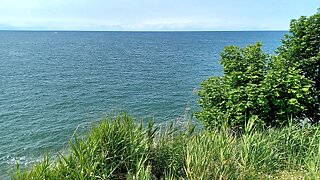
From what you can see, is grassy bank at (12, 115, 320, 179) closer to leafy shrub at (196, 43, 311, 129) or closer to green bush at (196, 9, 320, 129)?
leafy shrub at (196, 43, 311, 129)

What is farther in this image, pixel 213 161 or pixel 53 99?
pixel 53 99

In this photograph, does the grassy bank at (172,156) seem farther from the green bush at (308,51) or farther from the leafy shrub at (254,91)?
the green bush at (308,51)

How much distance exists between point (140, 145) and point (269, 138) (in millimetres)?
2864

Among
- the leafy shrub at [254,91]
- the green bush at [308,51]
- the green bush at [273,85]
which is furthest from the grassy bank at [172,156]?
the green bush at [308,51]

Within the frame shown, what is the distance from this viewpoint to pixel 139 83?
95.2ft

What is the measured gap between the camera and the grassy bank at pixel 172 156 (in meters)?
4.46

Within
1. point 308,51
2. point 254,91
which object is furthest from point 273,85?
point 308,51

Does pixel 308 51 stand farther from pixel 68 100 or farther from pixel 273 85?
pixel 68 100

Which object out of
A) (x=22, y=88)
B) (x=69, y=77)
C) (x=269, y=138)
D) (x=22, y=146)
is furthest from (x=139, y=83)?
(x=269, y=138)

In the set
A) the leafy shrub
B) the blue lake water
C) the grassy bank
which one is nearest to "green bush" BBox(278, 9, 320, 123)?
the leafy shrub

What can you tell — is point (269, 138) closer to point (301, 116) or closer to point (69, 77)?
point (301, 116)

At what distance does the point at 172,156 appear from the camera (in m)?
5.21

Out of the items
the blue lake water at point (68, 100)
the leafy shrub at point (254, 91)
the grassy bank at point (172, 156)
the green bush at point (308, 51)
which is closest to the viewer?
the grassy bank at point (172, 156)

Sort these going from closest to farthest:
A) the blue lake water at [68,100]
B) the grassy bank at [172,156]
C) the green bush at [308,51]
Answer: the grassy bank at [172,156], the green bush at [308,51], the blue lake water at [68,100]
